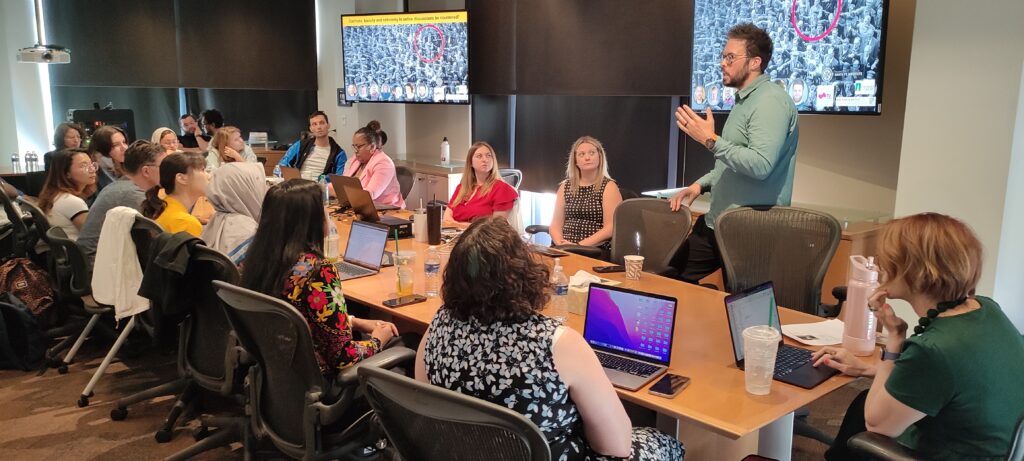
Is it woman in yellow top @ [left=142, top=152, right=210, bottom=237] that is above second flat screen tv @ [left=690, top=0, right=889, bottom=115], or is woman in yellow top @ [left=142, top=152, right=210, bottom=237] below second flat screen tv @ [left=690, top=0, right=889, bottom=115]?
below

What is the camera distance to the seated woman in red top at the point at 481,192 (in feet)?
15.2

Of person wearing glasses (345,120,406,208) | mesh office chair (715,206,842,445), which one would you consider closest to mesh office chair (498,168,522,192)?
person wearing glasses (345,120,406,208)

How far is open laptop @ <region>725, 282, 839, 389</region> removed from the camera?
2.17 m

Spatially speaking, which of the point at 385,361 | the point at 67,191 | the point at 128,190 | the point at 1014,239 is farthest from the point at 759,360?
the point at 67,191

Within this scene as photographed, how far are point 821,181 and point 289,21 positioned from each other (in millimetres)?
5752

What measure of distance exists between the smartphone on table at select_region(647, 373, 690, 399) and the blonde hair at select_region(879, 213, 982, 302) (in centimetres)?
59

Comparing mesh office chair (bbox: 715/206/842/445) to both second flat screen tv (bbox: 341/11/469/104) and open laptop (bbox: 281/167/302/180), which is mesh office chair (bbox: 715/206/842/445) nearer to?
open laptop (bbox: 281/167/302/180)

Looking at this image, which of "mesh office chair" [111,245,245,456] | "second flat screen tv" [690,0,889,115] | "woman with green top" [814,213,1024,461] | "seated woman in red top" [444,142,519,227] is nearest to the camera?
"woman with green top" [814,213,1024,461]

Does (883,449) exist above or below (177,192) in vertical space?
below

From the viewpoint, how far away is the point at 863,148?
4.71 metres

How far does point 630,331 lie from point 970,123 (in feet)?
8.68

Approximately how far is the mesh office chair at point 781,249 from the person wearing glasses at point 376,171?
111 inches

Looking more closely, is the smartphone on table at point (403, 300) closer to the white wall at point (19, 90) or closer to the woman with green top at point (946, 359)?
the woman with green top at point (946, 359)

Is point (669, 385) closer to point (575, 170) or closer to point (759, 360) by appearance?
point (759, 360)
